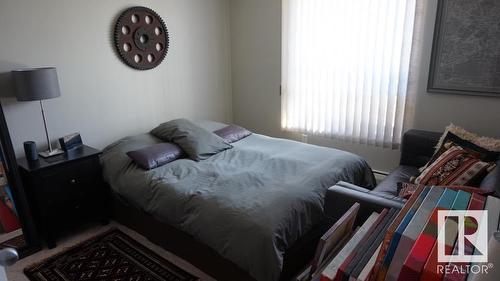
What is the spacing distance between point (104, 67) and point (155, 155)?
3.33 feet

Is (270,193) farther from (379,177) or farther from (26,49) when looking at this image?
(26,49)

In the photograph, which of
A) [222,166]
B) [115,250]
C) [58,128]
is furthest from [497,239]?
[58,128]

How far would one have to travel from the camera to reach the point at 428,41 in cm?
281

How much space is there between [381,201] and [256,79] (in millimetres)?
2662

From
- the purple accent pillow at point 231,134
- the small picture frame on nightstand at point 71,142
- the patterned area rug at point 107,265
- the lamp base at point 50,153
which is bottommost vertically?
the patterned area rug at point 107,265

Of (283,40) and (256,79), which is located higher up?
(283,40)

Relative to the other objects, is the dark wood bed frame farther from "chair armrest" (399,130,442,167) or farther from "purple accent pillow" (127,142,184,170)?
"chair armrest" (399,130,442,167)

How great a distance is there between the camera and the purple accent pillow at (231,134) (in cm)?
325

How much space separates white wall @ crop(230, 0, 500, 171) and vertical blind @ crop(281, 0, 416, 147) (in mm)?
128

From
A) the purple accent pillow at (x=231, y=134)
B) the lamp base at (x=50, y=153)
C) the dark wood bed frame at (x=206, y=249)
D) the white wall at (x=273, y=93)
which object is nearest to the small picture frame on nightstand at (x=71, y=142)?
the lamp base at (x=50, y=153)

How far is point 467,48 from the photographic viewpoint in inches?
104

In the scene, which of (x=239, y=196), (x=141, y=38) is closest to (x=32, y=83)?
(x=141, y=38)

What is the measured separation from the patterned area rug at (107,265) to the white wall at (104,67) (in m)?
0.96

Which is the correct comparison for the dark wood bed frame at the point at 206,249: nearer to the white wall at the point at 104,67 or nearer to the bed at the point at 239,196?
the bed at the point at 239,196
